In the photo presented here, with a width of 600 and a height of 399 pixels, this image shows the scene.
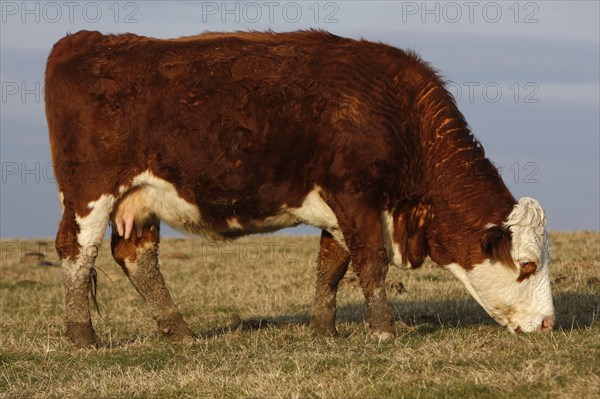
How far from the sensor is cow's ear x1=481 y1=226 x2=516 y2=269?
9938 millimetres

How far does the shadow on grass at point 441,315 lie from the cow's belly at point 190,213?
140 cm

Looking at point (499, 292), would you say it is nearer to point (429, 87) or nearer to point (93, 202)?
point (429, 87)

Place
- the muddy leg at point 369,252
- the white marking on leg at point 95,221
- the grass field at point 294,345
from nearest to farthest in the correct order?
the grass field at point 294,345
the muddy leg at point 369,252
the white marking on leg at point 95,221

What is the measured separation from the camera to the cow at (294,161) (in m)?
10.0

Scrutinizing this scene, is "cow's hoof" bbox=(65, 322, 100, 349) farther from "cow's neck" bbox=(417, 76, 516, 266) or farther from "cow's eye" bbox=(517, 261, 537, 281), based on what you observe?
"cow's eye" bbox=(517, 261, 537, 281)

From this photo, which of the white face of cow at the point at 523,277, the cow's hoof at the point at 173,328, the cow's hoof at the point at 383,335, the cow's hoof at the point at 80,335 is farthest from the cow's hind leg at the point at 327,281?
the cow's hoof at the point at 80,335

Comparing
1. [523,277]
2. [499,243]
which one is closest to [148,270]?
[499,243]

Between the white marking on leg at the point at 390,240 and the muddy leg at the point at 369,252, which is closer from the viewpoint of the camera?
the muddy leg at the point at 369,252

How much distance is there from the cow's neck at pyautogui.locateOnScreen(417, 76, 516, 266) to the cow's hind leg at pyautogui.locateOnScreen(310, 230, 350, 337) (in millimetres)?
1344

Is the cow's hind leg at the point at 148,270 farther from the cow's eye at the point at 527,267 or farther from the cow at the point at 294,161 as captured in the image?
the cow's eye at the point at 527,267

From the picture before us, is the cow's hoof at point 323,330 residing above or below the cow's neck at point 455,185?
below

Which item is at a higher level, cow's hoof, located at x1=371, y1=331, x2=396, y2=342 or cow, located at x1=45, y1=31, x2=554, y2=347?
cow, located at x1=45, y1=31, x2=554, y2=347

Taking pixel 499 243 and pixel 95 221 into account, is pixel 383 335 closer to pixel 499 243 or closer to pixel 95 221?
pixel 499 243

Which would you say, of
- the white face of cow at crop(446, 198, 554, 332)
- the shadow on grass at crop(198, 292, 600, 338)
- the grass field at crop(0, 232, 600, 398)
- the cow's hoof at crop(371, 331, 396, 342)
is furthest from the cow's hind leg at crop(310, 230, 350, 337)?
the white face of cow at crop(446, 198, 554, 332)
